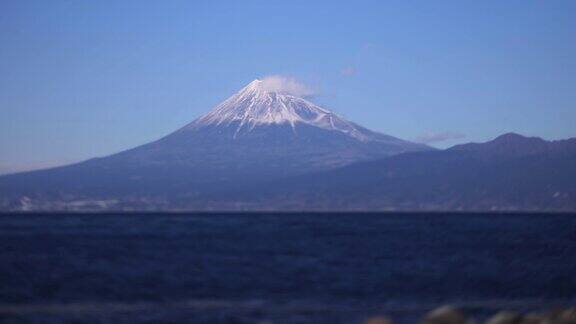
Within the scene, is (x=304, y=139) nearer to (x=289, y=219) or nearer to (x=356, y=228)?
(x=289, y=219)

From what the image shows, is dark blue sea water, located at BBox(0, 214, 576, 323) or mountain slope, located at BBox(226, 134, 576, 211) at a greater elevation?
mountain slope, located at BBox(226, 134, 576, 211)

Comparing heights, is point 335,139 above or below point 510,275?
above

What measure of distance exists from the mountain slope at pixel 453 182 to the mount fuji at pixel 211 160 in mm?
4179

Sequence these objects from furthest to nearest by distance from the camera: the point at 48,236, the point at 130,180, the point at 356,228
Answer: the point at 130,180 → the point at 356,228 → the point at 48,236

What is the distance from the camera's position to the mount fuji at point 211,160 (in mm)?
39250

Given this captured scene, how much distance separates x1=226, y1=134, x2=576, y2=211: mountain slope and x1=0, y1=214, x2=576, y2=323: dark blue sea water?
38.9 inches

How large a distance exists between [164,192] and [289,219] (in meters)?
5.93

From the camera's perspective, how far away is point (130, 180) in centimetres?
4950

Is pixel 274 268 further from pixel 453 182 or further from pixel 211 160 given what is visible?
pixel 211 160

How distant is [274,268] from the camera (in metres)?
23.1

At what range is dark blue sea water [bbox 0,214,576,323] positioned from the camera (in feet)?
54.7

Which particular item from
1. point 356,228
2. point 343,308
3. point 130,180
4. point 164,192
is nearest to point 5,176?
point 130,180

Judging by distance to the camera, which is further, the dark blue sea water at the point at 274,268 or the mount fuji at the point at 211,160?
the mount fuji at the point at 211,160

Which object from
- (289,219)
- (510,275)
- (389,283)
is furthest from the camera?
(289,219)
